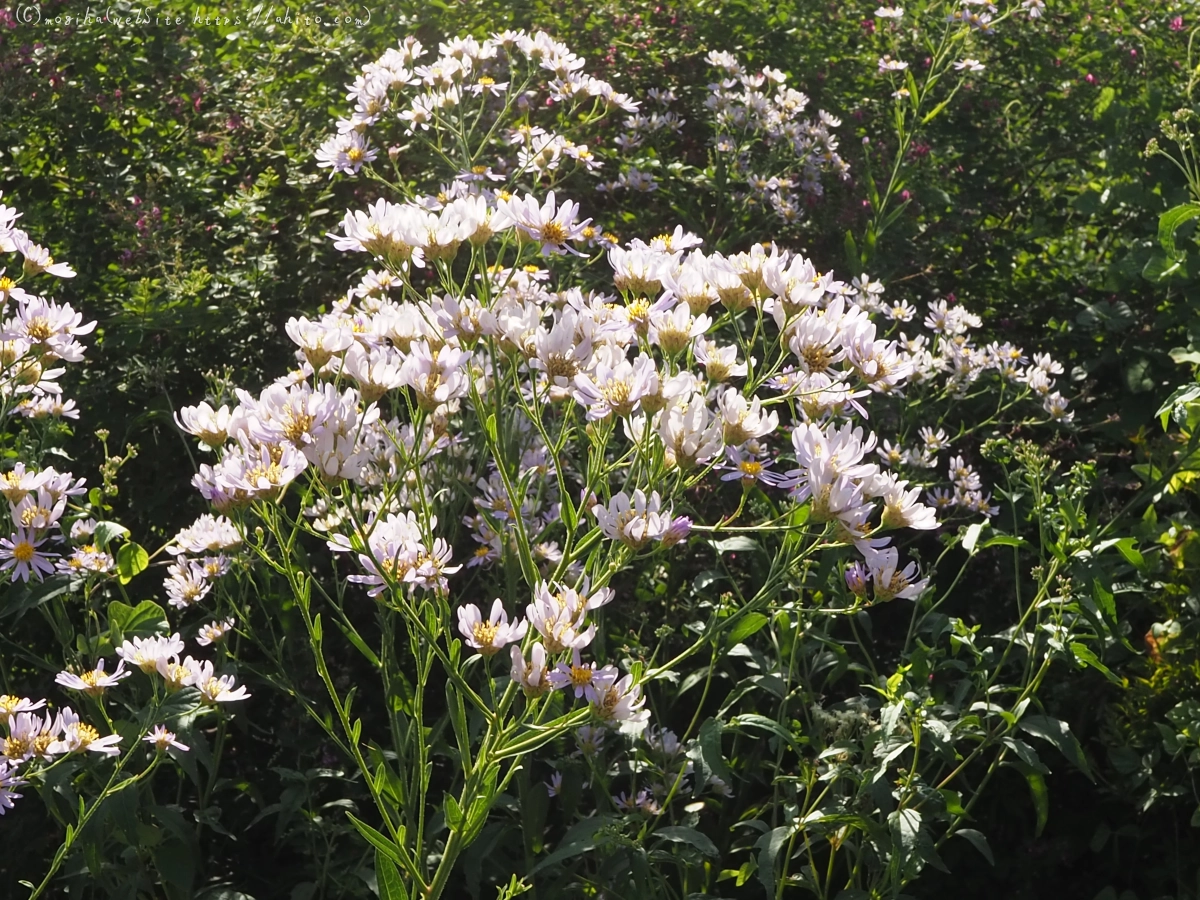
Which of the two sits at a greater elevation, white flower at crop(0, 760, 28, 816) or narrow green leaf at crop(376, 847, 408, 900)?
narrow green leaf at crop(376, 847, 408, 900)

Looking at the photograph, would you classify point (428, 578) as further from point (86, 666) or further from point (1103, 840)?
point (1103, 840)

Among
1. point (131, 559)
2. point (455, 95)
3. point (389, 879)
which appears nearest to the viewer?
point (389, 879)

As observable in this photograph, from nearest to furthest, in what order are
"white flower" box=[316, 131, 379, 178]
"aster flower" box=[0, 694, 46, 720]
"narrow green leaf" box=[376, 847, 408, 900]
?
"narrow green leaf" box=[376, 847, 408, 900] → "aster flower" box=[0, 694, 46, 720] → "white flower" box=[316, 131, 379, 178]

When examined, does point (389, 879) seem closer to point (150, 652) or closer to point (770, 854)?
point (150, 652)

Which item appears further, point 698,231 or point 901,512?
point 698,231

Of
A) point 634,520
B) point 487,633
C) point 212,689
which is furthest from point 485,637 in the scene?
point 212,689

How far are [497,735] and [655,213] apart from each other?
249 centimetres

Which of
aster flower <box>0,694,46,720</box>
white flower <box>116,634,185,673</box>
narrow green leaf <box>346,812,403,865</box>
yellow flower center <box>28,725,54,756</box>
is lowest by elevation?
yellow flower center <box>28,725,54,756</box>

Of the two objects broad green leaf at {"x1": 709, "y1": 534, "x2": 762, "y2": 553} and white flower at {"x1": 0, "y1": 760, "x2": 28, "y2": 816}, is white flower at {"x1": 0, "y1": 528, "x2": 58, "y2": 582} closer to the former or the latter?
white flower at {"x1": 0, "y1": 760, "x2": 28, "y2": 816}

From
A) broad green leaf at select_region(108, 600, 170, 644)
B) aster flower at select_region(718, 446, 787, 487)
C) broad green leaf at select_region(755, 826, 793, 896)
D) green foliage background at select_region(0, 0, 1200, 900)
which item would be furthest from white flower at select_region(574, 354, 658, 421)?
green foliage background at select_region(0, 0, 1200, 900)

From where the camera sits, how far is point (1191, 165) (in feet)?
12.5

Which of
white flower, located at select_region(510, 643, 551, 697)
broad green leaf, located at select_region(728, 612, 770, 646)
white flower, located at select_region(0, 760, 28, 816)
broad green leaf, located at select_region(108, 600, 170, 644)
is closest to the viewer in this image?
white flower, located at select_region(510, 643, 551, 697)

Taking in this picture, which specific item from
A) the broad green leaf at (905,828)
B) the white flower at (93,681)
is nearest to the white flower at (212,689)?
the white flower at (93,681)

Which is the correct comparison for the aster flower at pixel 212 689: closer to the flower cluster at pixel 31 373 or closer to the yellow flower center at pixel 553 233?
the flower cluster at pixel 31 373
